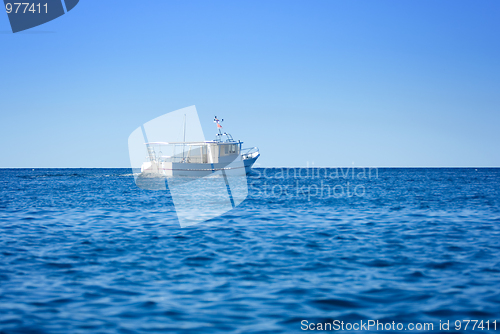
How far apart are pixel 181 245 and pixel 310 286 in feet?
16.2

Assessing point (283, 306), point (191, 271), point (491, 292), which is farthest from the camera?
point (191, 271)

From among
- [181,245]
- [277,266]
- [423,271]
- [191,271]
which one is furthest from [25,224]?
[423,271]

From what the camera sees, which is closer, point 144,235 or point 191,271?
point 191,271

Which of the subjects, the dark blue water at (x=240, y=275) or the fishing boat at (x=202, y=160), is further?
the fishing boat at (x=202, y=160)

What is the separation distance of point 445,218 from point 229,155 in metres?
50.7

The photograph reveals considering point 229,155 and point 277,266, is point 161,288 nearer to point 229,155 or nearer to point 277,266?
point 277,266

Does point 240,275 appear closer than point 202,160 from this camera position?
Yes

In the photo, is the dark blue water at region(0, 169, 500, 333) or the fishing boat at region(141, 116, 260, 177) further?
the fishing boat at region(141, 116, 260, 177)

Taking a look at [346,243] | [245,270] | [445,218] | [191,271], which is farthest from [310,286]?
[445,218]

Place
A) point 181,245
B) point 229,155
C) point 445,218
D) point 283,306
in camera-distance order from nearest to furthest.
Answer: point 283,306
point 181,245
point 445,218
point 229,155

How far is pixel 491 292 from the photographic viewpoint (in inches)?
269

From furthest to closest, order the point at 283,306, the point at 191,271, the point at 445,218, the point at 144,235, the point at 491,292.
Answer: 1. the point at 445,218
2. the point at 144,235
3. the point at 191,271
4. the point at 491,292
5. the point at 283,306

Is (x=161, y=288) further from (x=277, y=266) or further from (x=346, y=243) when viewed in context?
(x=346, y=243)

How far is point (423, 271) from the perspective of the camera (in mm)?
8250
